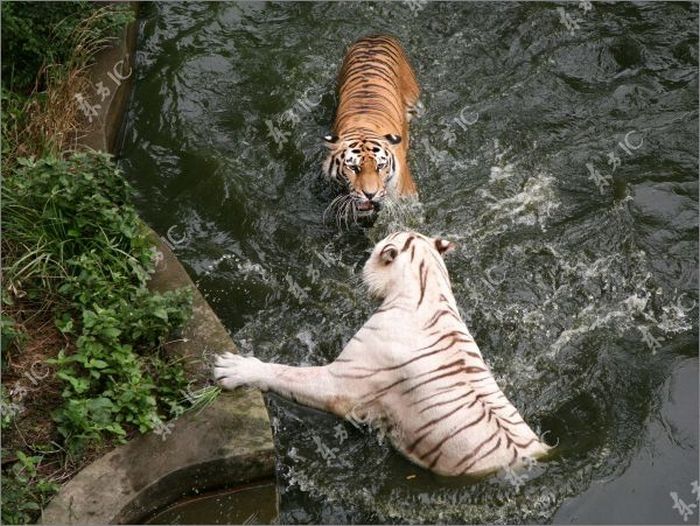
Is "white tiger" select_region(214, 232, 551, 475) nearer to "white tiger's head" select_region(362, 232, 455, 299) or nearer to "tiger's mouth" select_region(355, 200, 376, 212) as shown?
"white tiger's head" select_region(362, 232, 455, 299)

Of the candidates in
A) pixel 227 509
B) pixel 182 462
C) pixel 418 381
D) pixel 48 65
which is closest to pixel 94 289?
pixel 182 462

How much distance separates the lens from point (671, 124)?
5.52m

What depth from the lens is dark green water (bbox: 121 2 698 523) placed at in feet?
12.0

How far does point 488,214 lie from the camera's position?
4961 millimetres

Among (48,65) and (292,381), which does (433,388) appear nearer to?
(292,381)

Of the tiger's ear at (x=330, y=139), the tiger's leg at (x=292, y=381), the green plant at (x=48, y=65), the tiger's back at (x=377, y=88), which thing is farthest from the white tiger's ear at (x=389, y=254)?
the green plant at (x=48, y=65)

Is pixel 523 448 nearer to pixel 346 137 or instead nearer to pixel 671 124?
pixel 346 137

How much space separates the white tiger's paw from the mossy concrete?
41 millimetres

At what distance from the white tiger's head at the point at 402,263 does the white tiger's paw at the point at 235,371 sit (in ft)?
1.94

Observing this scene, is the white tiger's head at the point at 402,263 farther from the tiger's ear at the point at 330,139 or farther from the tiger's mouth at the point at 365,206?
the tiger's ear at the point at 330,139

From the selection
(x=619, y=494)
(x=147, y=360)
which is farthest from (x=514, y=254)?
(x=147, y=360)

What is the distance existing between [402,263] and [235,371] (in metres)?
0.81

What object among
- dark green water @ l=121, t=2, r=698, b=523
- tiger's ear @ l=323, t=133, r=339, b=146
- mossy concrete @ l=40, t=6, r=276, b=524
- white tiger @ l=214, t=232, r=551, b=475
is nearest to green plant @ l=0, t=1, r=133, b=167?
dark green water @ l=121, t=2, r=698, b=523

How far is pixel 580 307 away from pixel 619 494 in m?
1.10
